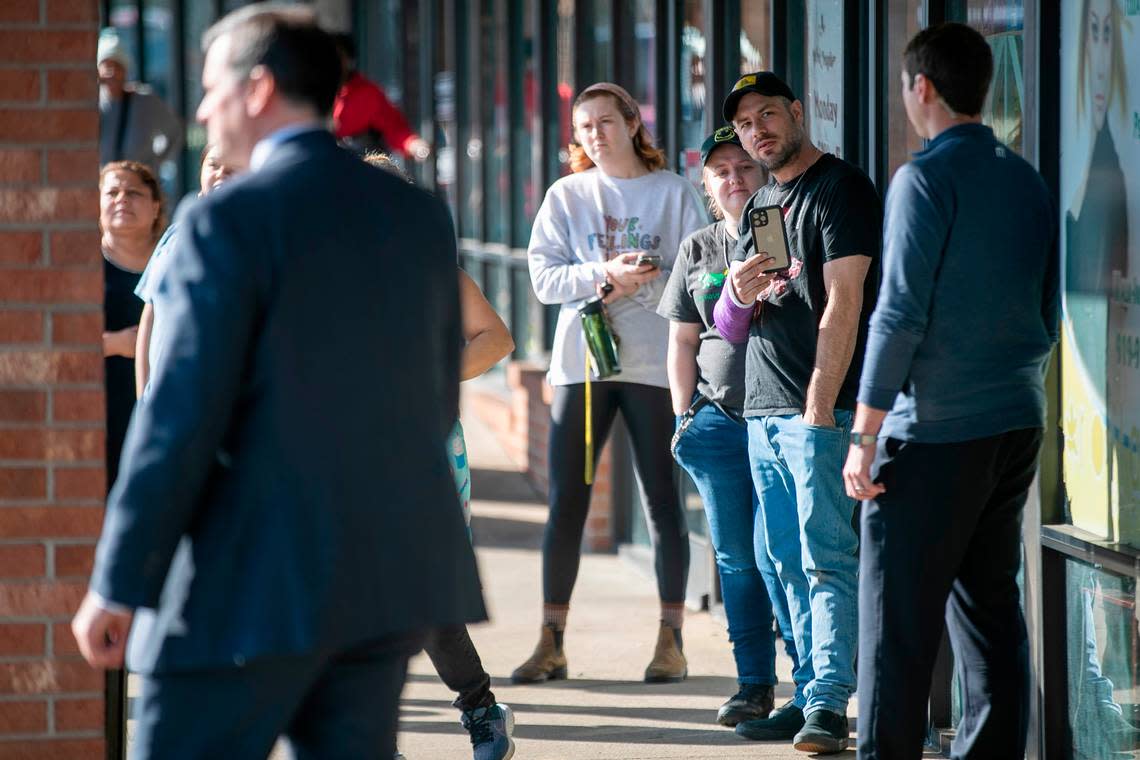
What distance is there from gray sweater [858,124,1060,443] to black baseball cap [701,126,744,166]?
140cm

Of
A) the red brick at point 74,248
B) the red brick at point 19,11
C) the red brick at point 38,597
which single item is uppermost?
the red brick at point 19,11

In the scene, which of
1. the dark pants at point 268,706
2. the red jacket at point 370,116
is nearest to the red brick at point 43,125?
the dark pants at point 268,706

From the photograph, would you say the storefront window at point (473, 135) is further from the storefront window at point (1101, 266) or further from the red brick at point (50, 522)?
the red brick at point (50, 522)

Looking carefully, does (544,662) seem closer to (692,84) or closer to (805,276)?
(805,276)

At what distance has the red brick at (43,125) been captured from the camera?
3809 mm

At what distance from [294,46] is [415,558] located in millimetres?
826

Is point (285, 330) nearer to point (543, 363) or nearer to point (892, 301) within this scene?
point (892, 301)

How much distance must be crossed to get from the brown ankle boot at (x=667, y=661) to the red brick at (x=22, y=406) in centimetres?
255

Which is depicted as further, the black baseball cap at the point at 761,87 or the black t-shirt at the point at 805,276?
the black baseball cap at the point at 761,87

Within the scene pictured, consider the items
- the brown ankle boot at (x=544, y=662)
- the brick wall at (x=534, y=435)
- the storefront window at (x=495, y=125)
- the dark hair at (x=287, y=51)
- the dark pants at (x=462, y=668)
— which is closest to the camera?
the dark hair at (x=287, y=51)

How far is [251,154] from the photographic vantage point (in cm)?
260

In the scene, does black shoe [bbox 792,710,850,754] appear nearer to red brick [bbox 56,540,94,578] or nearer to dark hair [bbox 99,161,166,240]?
red brick [bbox 56,540,94,578]

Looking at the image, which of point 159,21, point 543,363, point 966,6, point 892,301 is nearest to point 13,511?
point 892,301

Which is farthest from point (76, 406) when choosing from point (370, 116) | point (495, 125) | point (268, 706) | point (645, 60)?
point (495, 125)
